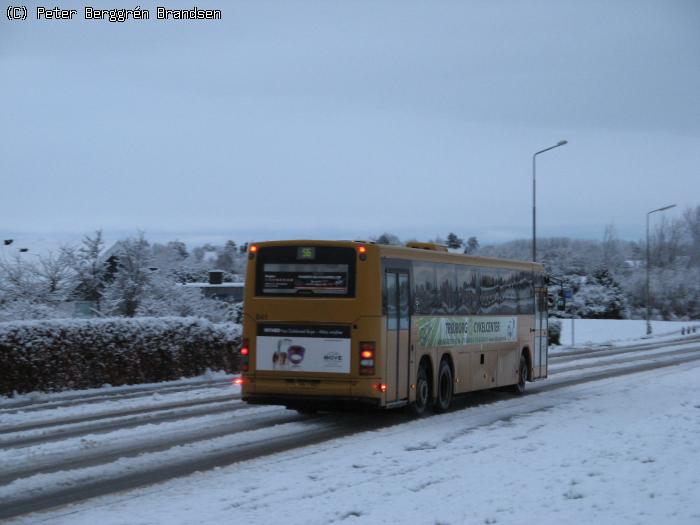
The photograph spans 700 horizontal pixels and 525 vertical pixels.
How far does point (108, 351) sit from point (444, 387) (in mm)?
9431

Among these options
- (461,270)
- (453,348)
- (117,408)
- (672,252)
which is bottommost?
(117,408)

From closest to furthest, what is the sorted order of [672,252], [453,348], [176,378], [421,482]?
[421,482] < [453,348] < [176,378] < [672,252]

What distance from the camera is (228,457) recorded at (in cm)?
1206

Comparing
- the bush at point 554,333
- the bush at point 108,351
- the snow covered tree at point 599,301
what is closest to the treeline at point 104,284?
the bush at point 108,351

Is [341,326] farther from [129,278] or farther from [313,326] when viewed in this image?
[129,278]

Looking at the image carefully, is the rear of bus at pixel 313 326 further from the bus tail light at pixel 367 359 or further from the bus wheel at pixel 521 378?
the bus wheel at pixel 521 378

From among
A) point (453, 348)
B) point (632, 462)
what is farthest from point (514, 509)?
point (453, 348)

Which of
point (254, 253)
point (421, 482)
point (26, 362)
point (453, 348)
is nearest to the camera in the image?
point (421, 482)

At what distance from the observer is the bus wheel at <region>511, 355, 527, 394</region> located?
22.3 m

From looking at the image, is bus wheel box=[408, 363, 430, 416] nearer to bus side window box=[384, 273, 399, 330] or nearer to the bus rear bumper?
bus side window box=[384, 273, 399, 330]

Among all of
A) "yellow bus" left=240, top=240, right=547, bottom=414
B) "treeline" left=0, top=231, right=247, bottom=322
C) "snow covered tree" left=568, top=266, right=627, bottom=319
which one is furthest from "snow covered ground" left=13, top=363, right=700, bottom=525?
"snow covered tree" left=568, top=266, right=627, bottom=319

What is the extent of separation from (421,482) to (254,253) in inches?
271

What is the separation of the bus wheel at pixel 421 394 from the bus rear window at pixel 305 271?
2.69m

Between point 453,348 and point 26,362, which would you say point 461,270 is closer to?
point 453,348
